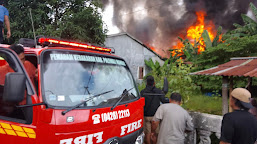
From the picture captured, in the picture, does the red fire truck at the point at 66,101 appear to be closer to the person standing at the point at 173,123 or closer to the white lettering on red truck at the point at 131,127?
the white lettering on red truck at the point at 131,127

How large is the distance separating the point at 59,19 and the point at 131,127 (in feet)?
40.1

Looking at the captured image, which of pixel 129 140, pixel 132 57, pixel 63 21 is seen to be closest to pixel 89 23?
pixel 63 21

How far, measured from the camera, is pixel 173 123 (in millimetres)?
3258

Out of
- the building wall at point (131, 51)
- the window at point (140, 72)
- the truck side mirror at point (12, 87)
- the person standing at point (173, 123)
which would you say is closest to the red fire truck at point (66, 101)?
the truck side mirror at point (12, 87)

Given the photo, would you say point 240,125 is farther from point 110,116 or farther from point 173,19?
point 173,19

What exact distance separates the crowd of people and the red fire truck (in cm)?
49

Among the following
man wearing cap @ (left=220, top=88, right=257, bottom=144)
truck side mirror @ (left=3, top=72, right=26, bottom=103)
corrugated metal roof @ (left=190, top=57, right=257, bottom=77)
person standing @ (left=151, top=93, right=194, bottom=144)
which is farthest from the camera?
corrugated metal roof @ (left=190, top=57, right=257, bottom=77)

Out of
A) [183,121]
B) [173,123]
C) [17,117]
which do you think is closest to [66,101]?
[17,117]

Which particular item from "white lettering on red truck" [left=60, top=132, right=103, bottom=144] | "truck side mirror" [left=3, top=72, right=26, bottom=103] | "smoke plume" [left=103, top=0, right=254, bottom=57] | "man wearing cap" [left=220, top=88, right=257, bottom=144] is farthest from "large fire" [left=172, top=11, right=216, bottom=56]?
"truck side mirror" [left=3, top=72, right=26, bottom=103]

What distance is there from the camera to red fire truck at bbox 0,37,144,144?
2.11m

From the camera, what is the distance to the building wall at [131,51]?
20.5 metres

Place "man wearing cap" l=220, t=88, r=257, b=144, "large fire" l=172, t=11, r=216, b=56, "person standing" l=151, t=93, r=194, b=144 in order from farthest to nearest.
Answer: "large fire" l=172, t=11, r=216, b=56, "person standing" l=151, t=93, r=194, b=144, "man wearing cap" l=220, t=88, r=257, b=144

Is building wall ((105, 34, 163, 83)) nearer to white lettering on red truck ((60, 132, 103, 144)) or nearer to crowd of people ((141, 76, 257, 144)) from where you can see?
crowd of people ((141, 76, 257, 144))

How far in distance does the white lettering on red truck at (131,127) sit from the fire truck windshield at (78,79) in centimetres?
35
